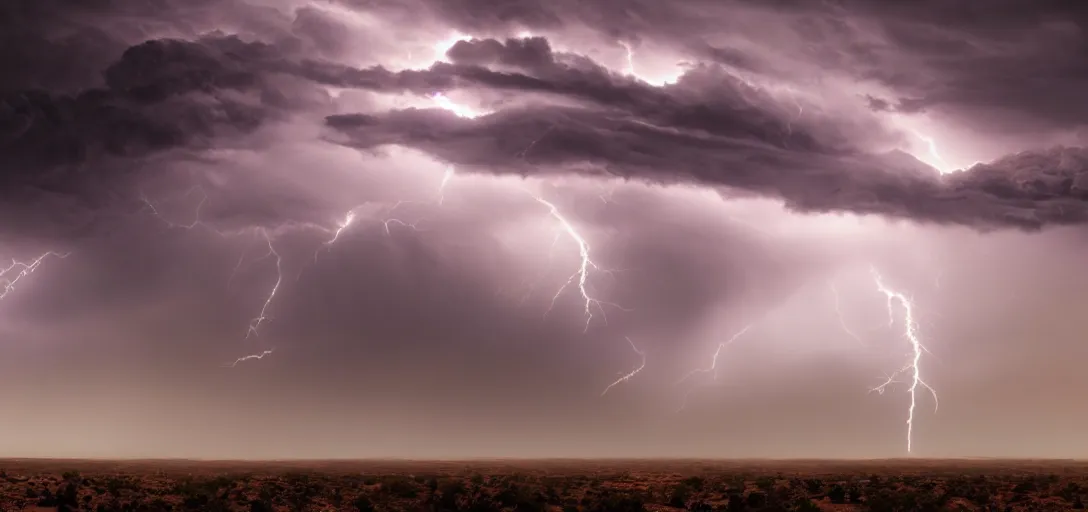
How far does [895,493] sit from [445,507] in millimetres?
19907

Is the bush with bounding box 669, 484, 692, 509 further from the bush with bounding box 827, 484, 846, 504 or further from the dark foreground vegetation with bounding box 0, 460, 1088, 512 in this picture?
the bush with bounding box 827, 484, 846, 504

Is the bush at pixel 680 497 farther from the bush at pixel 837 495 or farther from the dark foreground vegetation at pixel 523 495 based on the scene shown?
the bush at pixel 837 495

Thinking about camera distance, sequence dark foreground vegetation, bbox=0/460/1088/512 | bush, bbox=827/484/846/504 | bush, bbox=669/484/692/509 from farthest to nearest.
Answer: bush, bbox=827/484/846/504 → bush, bbox=669/484/692/509 → dark foreground vegetation, bbox=0/460/1088/512

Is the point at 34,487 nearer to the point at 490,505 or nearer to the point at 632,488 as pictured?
the point at 490,505

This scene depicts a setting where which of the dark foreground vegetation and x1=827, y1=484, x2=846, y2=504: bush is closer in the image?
the dark foreground vegetation

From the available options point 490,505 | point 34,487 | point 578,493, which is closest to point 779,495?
point 578,493

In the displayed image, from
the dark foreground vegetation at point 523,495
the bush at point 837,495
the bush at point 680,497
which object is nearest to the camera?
the dark foreground vegetation at point 523,495

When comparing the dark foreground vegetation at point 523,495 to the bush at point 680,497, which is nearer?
the dark foreground vegetation at point 523,495

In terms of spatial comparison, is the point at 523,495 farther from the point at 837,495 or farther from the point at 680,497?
the point at 837,495

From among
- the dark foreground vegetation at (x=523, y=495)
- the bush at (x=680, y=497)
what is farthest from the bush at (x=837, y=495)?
the bush at (x=680, y=497)

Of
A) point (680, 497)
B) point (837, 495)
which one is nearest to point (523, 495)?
point (680, 497)

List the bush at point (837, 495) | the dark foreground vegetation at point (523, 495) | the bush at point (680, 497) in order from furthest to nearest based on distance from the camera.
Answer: the bush at point (837, 495)
the bush at point (680, 497)
the dark foreground vegetation at point (523, 495)

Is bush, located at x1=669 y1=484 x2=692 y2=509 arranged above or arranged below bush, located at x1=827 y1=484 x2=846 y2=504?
below

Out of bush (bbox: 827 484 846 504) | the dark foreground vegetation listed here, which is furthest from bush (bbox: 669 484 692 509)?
bush (bbox: 827 484 846 504)
